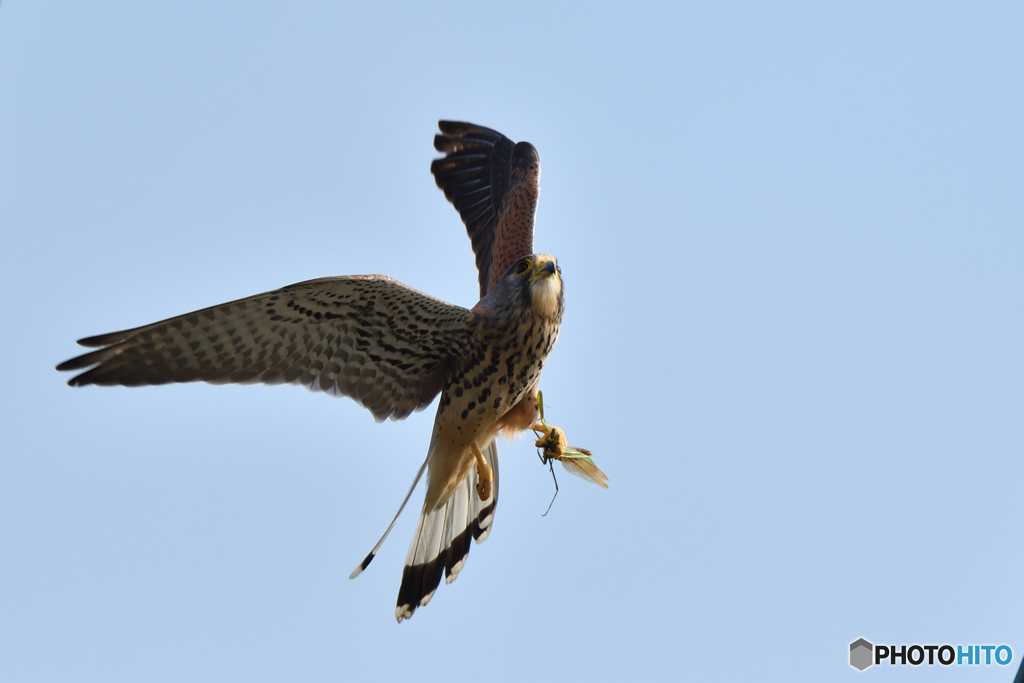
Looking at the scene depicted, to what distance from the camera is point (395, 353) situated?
5.05 metres

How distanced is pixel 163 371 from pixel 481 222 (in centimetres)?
329

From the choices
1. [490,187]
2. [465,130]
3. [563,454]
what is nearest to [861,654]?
[563,454]

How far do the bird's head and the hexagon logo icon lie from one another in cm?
365

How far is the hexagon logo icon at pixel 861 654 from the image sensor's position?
6.49 meters

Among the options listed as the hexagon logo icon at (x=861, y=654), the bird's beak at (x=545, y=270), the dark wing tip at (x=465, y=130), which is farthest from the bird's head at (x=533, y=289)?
the hexagon logo icon at (x=861, y=654)

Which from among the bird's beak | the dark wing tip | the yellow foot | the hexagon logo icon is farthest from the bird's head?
the hexagon logo icon

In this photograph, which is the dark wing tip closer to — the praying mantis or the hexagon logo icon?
the praying mantis

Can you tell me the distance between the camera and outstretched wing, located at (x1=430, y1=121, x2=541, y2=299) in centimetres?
616

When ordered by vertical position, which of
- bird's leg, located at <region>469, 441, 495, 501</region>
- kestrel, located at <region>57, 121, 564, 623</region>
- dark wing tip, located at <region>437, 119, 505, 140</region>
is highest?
dark wing tip, located at <region>437, 119, 505, 140</region>

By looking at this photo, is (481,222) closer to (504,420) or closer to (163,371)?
(504,420)

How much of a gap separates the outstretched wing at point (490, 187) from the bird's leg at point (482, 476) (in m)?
1.32

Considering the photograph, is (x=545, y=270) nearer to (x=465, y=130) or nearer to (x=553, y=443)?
(x=553, y=443)

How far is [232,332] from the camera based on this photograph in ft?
15.3

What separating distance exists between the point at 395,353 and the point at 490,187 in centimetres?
268
